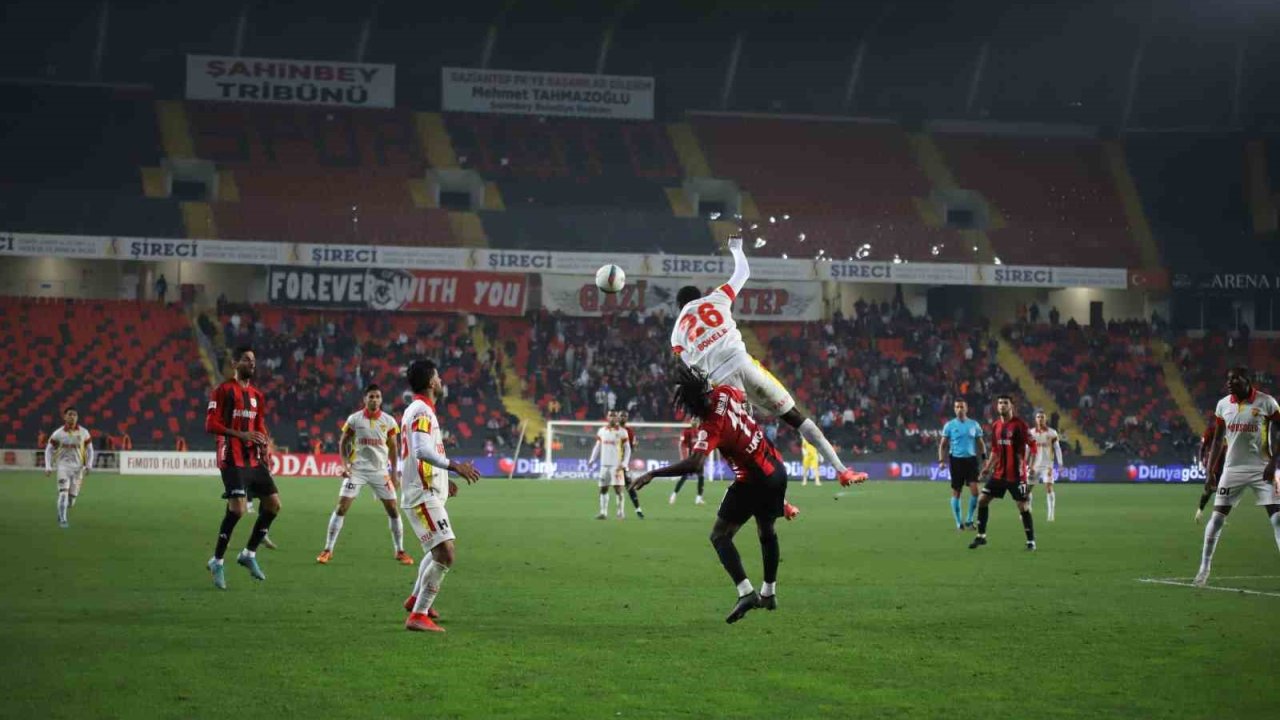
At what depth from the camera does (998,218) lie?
212 ft

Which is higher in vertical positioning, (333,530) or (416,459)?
(416,459)

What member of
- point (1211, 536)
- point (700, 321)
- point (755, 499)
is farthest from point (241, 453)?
point (1211, 536)

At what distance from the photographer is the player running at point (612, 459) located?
30797mm

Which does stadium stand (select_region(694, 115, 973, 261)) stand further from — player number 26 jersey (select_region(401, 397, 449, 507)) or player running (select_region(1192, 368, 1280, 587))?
player number 26 jersey (select_region(401, 397, 449, 507))

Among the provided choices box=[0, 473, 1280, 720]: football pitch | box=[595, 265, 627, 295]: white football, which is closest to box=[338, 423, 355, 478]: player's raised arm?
box=[0, 473, 1280, 720]: football pitch

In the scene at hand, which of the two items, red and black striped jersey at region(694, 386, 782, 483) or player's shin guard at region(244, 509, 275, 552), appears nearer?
red and black striped jersey at region(694, 386, 782, 483)

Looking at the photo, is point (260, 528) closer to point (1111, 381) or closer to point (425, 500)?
point (425, 500)

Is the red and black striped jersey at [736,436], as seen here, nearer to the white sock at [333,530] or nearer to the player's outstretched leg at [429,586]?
the player's outstretched leg at [429,586]

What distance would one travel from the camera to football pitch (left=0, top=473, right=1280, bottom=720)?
375 inches

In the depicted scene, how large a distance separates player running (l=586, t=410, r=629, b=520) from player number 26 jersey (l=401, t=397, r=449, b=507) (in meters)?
17.8

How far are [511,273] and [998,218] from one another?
72.7 ft

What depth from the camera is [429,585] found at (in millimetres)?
12742

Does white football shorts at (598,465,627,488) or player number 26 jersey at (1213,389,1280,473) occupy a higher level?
player number 26 jersey at (1213,389,1280,473)

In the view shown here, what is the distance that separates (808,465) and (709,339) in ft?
119
